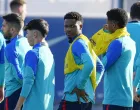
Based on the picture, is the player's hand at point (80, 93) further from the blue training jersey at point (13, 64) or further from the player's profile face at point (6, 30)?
the player's profile face at point (6, 30)

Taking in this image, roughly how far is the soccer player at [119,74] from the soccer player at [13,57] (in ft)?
4.53

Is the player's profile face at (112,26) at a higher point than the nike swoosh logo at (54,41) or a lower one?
higher

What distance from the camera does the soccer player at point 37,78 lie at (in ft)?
32.6

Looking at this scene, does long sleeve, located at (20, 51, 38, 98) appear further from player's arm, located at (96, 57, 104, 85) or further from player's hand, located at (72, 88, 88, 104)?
player's arm, located at (96, 57, 104, 85)

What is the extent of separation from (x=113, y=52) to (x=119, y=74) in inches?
10.9

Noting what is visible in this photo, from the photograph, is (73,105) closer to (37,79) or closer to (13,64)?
(37,79)

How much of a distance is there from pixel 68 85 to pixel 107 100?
1.88ft

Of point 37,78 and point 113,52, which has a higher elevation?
point 113,52

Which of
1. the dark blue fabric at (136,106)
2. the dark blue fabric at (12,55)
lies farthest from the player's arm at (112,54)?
the dark blue fabric at (12,55)

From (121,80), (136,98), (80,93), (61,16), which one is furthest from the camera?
(61,16)

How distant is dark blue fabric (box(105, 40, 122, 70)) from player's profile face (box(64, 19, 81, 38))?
1.43ft

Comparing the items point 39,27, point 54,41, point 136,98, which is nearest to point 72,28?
point 39,27

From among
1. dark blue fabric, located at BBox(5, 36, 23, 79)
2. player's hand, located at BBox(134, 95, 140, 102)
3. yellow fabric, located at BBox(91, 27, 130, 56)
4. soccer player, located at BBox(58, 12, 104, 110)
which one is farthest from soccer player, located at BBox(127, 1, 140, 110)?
dark blue fabric, located at BBox(5, 36, 23, 79)

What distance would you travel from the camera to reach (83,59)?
1004 centimetres
